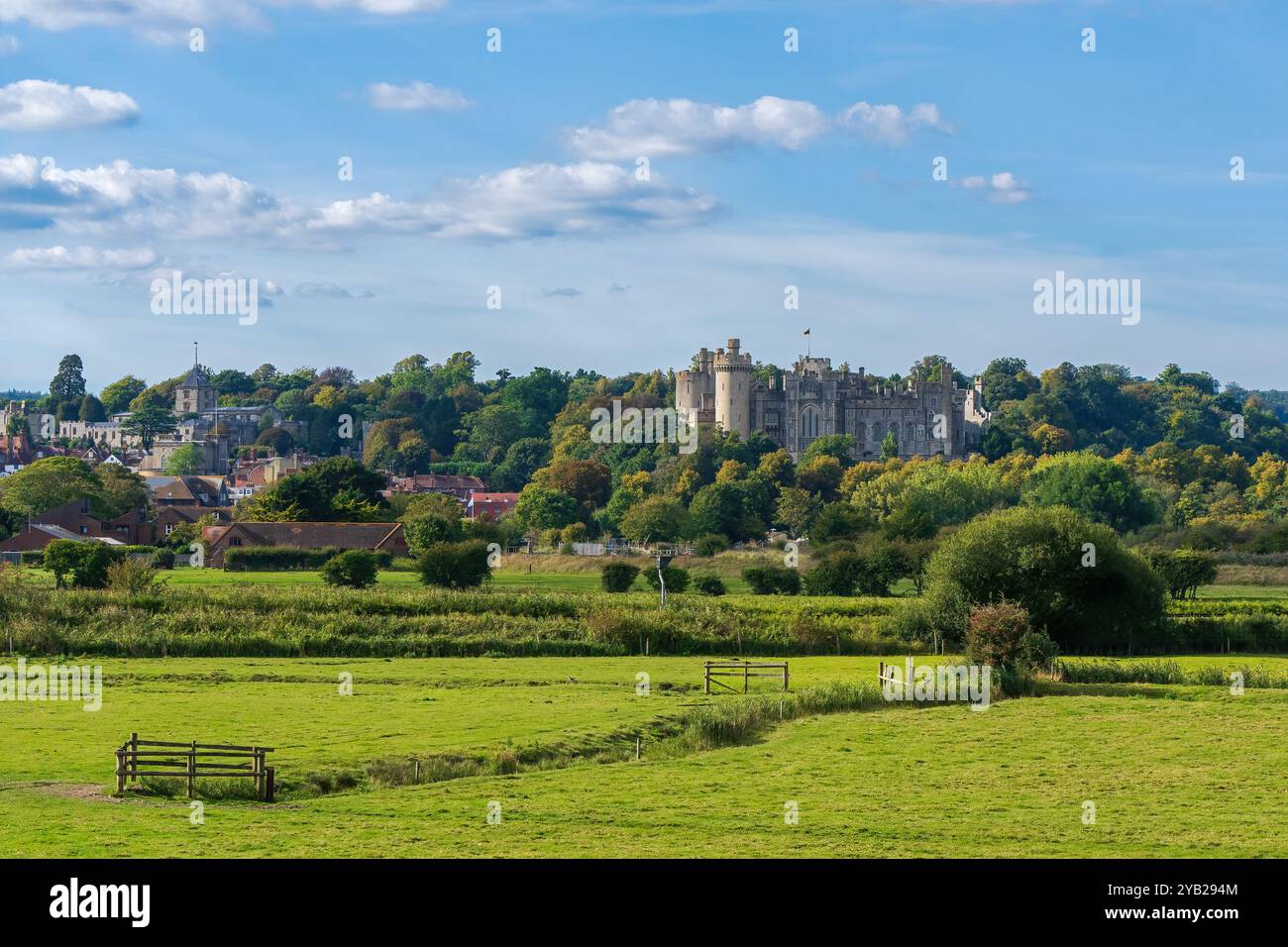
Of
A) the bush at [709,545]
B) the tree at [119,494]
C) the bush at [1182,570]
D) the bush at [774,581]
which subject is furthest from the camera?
the tree at [119,494]

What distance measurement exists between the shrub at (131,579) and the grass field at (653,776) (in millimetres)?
15109

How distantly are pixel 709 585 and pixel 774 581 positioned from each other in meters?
3.55

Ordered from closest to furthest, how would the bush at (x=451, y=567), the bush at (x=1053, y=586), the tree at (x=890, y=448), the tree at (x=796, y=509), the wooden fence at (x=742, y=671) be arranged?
1. the wooden fence at (x=742, y=671)
2. the bush at (x=1053, y=586)
3. the bush at (x=451, y=567)
4. the tree at (x=796, y=509)
5. the tree at (x=890, y=448)

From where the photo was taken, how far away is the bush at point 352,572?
71.6m

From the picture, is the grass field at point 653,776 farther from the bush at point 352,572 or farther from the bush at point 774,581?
the bush at point 774,581

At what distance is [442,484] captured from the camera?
173 meters

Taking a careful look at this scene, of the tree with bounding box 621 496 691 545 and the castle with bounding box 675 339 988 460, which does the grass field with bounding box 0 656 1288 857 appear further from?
the castle with bounding box 675 339 988 460

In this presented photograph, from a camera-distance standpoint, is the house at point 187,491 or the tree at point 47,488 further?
the house at point 187,491

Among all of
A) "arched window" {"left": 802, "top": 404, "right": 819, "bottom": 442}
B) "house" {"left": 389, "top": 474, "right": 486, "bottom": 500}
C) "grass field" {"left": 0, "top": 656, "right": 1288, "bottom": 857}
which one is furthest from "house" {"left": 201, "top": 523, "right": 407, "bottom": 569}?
"arched window" {"left": 802, "top": 404, "right": 819, "bottom": 442}

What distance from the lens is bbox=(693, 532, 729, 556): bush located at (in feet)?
339

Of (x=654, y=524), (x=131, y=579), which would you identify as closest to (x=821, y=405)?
(x=654, y=524)

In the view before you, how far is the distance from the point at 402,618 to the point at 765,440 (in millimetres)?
107493

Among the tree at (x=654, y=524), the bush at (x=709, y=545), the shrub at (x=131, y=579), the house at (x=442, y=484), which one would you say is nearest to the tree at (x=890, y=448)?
the house at (x=442, y=484)

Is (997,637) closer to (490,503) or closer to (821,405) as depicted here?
(490,503)
